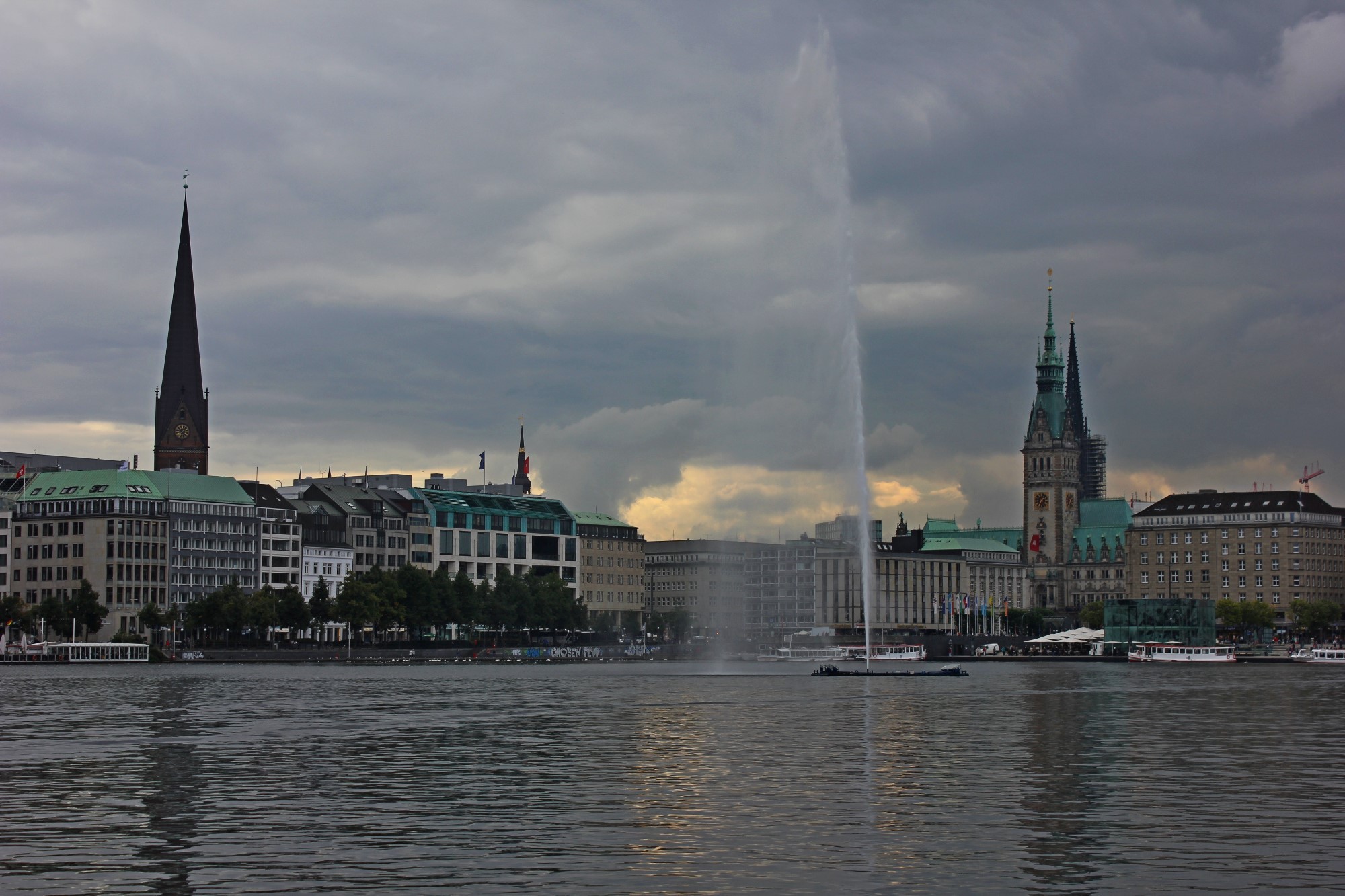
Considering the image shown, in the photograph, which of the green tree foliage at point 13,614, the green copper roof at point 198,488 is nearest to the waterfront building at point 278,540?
the green copper roof at point 198,488

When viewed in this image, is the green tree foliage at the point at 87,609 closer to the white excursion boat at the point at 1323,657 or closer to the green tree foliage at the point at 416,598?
the green tree foliage at the point at 416,598

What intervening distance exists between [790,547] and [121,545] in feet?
221

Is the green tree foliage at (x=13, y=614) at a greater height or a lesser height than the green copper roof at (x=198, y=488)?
lesser

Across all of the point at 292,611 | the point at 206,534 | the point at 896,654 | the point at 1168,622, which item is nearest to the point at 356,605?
the point at 292,611

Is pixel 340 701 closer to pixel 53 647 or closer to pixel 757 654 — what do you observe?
pixel 53 647

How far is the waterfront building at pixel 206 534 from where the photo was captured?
178 metres

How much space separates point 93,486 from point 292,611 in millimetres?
29385

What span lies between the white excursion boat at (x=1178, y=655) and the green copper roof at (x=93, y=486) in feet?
341

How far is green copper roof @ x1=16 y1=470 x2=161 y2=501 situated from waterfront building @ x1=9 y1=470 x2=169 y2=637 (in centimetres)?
10

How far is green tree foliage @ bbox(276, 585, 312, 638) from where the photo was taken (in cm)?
16162

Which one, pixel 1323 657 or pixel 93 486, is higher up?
pixel 93 486

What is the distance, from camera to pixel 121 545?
563 feet

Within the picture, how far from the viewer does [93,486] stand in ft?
575

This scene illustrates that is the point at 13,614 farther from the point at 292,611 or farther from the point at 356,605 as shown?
the point at 356,605
